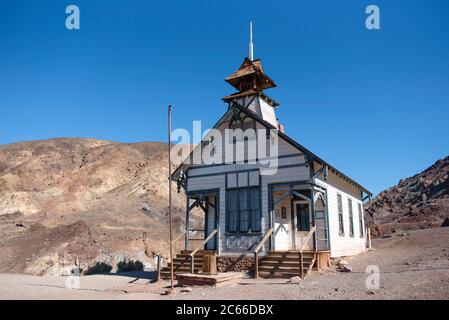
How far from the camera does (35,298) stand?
39.8 feet

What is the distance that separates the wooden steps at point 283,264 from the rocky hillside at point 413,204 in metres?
28.0

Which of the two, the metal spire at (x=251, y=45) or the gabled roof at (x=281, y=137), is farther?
the metal spire at (x=251, y=45)

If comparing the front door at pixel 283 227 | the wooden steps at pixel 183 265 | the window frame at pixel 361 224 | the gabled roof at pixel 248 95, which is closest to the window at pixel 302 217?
the front door at pixel 283 227

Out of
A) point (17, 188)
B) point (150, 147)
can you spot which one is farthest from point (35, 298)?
point (150, 147)

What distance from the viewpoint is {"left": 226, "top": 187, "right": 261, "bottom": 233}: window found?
1723 centimetres

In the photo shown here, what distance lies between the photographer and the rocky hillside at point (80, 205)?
2580cm

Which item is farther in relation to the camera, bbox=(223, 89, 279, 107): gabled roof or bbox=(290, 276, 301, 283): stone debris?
bbox=(223, 89, 279, 107): gabled roof

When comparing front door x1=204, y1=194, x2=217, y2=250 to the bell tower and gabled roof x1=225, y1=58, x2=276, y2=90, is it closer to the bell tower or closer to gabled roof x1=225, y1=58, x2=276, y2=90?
the bell tower

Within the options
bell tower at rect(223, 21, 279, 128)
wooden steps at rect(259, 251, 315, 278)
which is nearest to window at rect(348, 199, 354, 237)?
bell tower at rect(223, 21, 279, 128)

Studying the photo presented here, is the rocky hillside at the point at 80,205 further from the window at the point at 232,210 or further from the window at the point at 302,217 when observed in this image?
the window at the point at 302,217

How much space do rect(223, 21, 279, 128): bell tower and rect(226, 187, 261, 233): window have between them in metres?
4.84

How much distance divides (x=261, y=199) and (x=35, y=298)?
32.8ft

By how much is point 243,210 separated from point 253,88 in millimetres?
7509

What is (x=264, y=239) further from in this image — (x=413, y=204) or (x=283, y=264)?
(x=413, y=204)
